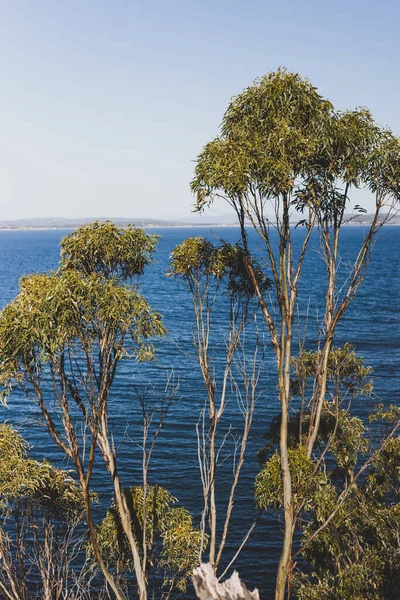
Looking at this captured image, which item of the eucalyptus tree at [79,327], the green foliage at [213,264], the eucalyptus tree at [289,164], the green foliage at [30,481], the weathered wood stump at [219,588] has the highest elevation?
the eucalyptus tree at [289,164]

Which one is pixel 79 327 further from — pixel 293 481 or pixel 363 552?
pixel 363 552

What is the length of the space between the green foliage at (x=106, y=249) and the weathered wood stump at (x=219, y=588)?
33.7ft

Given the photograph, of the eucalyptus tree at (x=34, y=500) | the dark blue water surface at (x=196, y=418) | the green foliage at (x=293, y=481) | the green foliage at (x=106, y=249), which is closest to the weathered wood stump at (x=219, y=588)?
the dark blue water surface at (x=196, y=418)

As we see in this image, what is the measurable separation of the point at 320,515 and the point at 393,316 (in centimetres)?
6935

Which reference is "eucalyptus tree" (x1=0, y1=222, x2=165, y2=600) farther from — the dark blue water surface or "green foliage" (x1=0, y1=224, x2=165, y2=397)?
the dark blue water surface

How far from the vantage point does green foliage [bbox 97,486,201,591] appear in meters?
18.9

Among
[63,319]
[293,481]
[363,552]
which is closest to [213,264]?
[63,319]

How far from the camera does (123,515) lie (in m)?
16.6

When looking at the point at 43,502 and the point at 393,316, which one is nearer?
the point at 43,502

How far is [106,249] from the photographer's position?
16469 mm

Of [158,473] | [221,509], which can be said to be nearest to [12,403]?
[158,473]

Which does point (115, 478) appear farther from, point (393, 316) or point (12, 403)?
point (393, 316)

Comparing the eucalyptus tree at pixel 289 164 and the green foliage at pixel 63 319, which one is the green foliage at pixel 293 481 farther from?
the green foliage at pixel 63 319

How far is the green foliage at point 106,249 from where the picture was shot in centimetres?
1648
